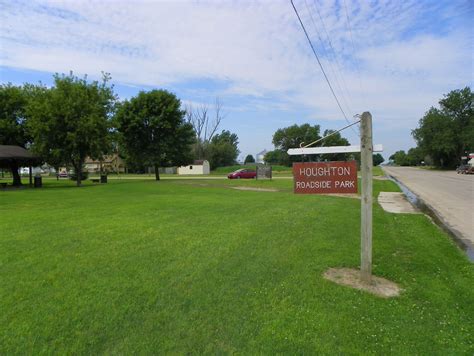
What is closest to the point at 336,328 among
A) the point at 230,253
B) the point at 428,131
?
the point at 230,253

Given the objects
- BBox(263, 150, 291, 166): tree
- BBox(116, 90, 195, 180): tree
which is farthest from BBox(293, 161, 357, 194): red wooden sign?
BBox(263, 150, 291, 166): tree

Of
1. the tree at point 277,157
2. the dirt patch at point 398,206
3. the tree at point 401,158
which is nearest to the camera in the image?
the dirt patch at point 398,206

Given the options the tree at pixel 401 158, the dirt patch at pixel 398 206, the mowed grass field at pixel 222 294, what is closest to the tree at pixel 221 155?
the dirt patch at pixel 398 206

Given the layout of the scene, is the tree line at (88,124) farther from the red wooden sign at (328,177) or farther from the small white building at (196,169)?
the small white building at (196,169)

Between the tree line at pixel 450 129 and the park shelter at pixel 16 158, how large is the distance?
79349mm

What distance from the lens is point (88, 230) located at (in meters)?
8.19

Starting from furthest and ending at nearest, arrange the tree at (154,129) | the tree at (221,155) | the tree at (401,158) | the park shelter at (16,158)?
the tree at (401,158), the tree at (221,155), the tree at (154,129), the park shelter at (16,158)

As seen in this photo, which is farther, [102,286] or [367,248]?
[367,248]

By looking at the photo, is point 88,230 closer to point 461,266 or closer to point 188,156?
point 461,266

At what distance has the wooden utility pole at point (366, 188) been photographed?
4.95m

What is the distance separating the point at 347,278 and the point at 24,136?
113 feet

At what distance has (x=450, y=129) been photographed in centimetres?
7888

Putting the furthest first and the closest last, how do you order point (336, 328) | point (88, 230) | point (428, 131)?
point (428, 131), point (88, 230), point (336, 328)

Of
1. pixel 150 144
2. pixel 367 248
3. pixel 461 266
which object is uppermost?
pixel 150 144
